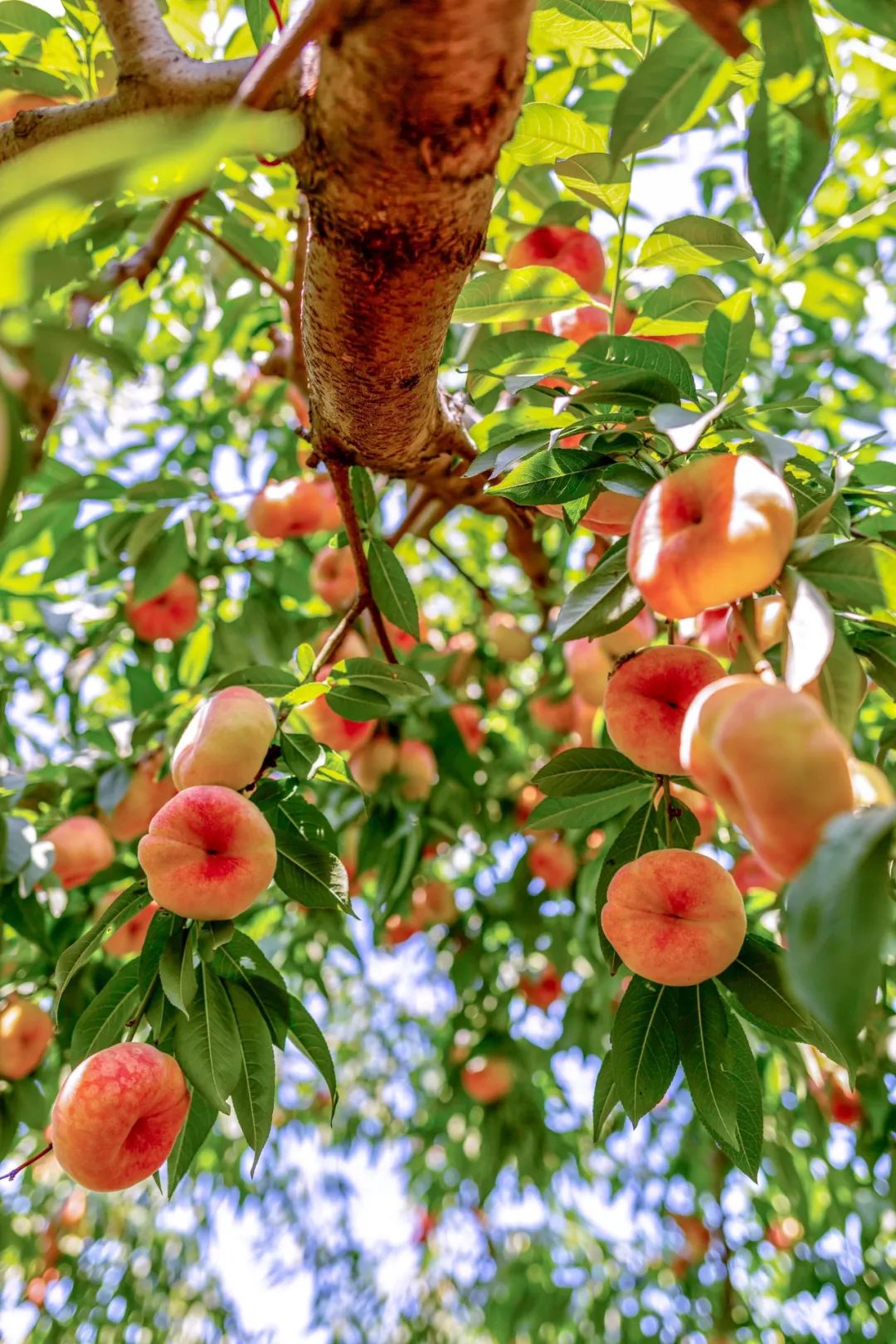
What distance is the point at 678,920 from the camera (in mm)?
807

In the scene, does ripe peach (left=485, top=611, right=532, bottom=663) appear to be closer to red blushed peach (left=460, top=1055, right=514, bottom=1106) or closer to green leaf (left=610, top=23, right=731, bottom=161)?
red blushed peach (left=460, top=1055, right=514, bottom=1106)

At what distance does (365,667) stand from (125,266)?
558 mm

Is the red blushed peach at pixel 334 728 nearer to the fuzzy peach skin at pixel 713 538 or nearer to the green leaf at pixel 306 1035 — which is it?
the green leaf at pixel 306 1035

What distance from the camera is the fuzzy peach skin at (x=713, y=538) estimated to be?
632 millimetres

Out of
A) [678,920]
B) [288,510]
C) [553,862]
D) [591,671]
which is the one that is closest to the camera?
[678,920]

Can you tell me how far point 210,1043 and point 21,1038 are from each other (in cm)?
71

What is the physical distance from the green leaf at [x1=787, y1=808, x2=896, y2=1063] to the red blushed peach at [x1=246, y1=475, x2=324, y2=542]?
1611mm

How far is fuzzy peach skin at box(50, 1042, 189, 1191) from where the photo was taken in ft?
2.83

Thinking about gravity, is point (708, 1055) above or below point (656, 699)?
below

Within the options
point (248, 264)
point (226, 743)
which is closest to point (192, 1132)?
point (226, 743)

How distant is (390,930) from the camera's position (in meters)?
2.22

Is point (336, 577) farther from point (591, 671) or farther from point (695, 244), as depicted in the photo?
point (695, 244)

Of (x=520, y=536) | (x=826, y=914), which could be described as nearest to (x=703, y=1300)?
(x=520, y=536)

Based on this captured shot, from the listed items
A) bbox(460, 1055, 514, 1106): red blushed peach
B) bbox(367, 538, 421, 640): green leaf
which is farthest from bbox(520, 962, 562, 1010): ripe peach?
bbox(367, 538, 421, 640): green leaf
